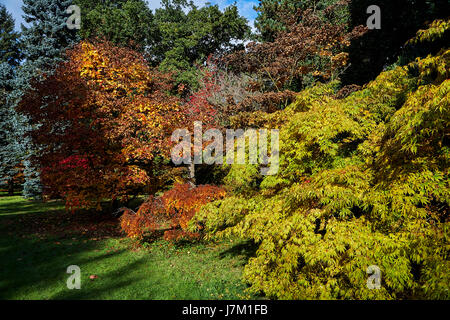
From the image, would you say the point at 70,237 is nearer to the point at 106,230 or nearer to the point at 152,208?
the point at 106,230

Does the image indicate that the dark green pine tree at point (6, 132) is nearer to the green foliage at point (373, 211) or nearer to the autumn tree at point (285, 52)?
the autumn tree at point (285, 52)

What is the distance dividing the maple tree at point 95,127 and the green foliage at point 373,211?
5998 millimetres

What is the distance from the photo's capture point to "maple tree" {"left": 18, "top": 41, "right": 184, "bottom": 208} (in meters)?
8.84

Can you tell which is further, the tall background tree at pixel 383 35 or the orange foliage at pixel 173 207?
the tall background tree at pixel 383 35

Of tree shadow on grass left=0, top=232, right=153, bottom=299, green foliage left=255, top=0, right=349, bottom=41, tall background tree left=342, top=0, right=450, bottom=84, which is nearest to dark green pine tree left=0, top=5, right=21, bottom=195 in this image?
tree shadow on grass left=0, top=232, right=153, bottom=299

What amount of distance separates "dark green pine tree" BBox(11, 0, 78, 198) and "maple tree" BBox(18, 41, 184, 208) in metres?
10.6

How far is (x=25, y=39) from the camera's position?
1862 centimetres

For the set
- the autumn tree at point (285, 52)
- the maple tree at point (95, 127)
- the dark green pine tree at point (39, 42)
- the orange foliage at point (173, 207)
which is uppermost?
the dark green pine tree at point (39, 42)

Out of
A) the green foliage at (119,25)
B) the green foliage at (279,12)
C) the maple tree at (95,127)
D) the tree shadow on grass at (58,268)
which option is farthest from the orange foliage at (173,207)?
the green foliage at (119,25)

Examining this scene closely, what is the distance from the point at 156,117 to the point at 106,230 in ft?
16.4

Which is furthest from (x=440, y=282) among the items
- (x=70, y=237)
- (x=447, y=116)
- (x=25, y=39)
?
(x=25, y=39)

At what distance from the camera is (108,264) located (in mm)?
6797

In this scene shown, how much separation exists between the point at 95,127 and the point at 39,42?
14515 mm

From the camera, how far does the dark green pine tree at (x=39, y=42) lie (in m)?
→ 17.8
